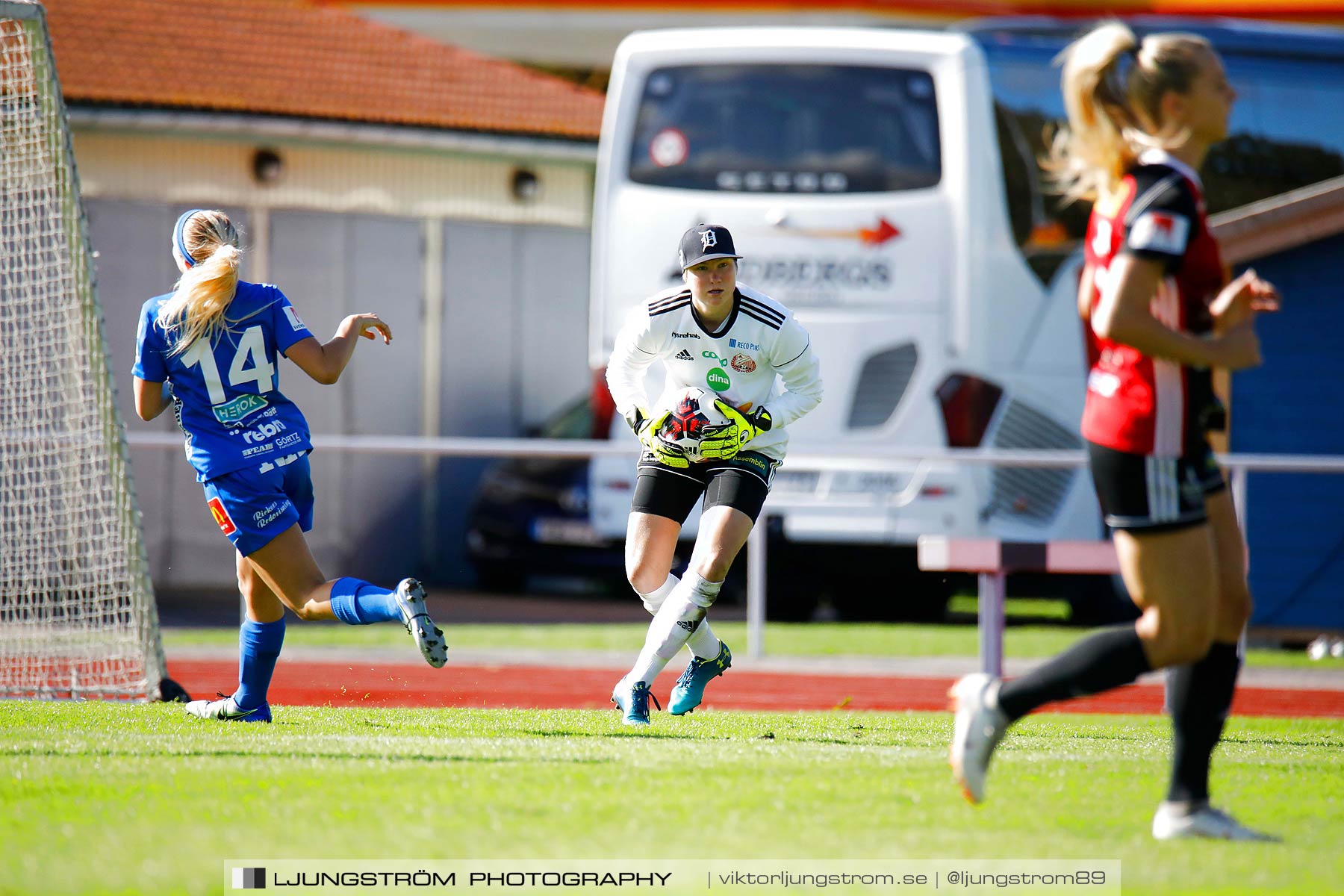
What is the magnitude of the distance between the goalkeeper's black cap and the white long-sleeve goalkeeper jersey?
27cm

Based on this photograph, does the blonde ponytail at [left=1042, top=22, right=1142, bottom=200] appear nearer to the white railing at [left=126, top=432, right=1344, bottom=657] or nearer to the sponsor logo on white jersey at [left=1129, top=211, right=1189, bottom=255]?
the sponsor logo on white jersey at [left=1129, top=211, right=1189, bottom=255]

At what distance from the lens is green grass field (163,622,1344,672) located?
12.1 meters

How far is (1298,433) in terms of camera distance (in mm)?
13141

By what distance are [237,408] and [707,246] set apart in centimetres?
177

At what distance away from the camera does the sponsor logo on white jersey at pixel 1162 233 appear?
401 centimetres

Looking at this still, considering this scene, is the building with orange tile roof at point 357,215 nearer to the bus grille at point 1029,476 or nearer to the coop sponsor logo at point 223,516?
the bus grille at point 1029,476

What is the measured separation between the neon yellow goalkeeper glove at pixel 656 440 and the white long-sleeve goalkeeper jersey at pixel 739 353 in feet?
0.16

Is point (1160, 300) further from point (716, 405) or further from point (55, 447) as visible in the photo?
point (55, 447)

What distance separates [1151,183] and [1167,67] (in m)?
0.32

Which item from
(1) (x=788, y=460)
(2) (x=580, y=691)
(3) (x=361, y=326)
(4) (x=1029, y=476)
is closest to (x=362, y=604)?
(3) (x=361, y=326)

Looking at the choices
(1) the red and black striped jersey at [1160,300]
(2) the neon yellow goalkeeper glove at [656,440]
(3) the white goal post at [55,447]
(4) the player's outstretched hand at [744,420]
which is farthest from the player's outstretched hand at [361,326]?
(1) the red and black striped jersey at [1160,300]

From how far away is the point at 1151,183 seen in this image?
4078 mm

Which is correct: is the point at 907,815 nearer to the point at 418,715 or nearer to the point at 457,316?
the point at 418,715

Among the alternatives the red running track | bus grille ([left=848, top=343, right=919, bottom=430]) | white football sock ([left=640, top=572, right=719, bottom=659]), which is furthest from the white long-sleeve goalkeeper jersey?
bus grille ([left=848, top=343, right=919, bottom=430])
